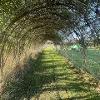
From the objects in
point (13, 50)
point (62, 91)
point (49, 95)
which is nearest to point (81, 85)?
point (62, 91)

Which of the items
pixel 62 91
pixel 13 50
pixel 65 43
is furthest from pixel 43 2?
pixel 65 43

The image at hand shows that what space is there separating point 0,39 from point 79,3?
4.39 metres

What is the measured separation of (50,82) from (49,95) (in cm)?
489

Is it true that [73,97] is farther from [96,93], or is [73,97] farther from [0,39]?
[0,39]

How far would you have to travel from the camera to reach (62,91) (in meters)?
17.1

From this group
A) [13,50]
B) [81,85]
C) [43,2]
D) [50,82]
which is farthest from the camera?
[13,50]

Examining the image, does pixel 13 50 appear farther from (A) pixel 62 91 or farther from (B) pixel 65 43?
(B) pixel 65 43

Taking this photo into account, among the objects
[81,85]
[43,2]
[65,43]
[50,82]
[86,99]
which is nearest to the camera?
[86,99]

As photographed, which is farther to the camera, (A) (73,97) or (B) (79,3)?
(B) (79,3)

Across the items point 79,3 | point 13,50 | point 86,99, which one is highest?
point 79,3

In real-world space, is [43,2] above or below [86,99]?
above

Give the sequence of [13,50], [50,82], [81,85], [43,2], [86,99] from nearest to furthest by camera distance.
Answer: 1. [86,99]
2. [43,2]
3. [81,85]
4. [50,82]
5. [13,50]

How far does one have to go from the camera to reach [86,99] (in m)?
14.4

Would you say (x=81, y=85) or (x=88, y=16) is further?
(x=81, y=85)
